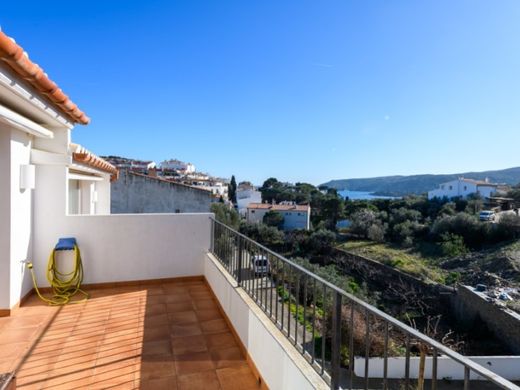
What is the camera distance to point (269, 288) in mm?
2723

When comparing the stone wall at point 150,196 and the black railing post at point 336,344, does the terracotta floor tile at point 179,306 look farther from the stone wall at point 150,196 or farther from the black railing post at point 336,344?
the stone wall at point 150,196

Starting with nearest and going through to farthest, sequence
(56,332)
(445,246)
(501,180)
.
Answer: (56,332) < (445,246) < (501,180)

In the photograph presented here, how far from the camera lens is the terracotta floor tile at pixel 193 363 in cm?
260

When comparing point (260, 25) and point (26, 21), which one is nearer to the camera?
point (26, 21)

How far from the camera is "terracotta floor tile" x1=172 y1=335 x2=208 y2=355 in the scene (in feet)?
9.49

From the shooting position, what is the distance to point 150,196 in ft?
41.3

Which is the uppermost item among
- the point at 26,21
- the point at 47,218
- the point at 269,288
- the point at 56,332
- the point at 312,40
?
the point at 312,40

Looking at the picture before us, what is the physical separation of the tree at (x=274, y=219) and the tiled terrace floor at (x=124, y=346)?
29.4m

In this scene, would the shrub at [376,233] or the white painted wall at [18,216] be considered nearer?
the white painted wall at [18,216]

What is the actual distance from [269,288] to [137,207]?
11092 mm

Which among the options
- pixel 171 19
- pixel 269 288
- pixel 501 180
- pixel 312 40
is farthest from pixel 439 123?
pixel 501 180

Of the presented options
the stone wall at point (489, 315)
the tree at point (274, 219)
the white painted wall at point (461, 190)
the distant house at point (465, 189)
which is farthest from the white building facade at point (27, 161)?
the white painted wall at point (461, 190)

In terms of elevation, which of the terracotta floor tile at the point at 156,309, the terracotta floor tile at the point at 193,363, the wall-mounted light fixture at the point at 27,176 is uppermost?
the wall-mounted light fixture at the point at 27,176

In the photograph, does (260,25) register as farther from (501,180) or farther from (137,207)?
(501,180)
